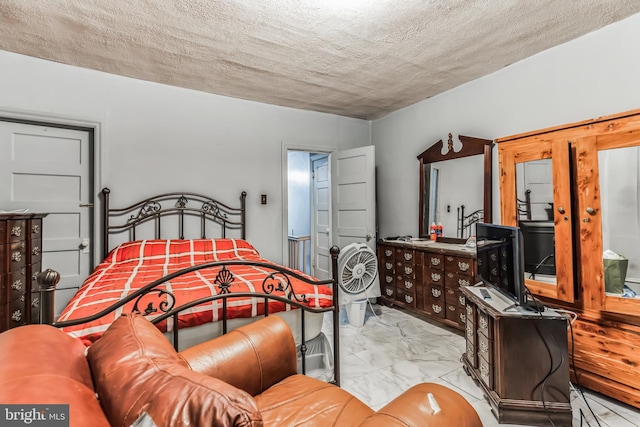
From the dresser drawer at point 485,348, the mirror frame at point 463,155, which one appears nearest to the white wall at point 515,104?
the mirror frame at point 463,155

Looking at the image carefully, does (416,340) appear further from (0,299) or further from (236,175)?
(0,299)

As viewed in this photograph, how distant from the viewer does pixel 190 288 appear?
6.61ft

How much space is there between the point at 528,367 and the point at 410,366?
2.88ft

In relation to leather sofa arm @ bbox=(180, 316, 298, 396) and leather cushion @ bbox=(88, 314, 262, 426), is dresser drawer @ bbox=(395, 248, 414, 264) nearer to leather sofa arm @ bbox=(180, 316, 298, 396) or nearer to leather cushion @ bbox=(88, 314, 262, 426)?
leather sofa arm @ bbox=(180, 316, 298, 396)

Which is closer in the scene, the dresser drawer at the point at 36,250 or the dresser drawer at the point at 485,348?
the dresser drawer at the point at 485,348

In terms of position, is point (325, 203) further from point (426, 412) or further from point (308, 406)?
point (426, 412)

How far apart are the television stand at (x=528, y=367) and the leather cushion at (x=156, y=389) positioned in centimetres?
172

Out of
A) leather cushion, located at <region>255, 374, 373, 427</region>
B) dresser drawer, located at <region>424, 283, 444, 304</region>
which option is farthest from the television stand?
dresser drawer, located at <region>424, 283, 444, 304</region>

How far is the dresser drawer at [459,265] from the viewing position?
2.93m

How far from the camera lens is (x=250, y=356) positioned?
138cm

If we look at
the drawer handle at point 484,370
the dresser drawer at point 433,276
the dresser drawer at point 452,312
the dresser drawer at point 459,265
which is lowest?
the drawer handle at point 484,370

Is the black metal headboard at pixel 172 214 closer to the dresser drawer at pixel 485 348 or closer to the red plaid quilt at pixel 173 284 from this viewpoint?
the red plaid quilt at pixel 173 284

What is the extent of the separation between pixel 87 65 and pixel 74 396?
131 inches

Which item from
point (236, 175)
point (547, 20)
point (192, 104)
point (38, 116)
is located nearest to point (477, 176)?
point (547, 20)
